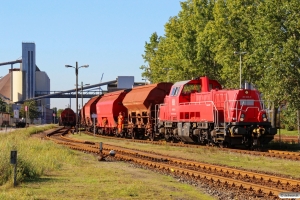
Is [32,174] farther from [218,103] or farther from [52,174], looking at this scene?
[218,103]

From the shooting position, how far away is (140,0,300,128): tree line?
34594 mm

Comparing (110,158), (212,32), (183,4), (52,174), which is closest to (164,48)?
(183,4)

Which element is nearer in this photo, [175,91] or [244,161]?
[244,161]

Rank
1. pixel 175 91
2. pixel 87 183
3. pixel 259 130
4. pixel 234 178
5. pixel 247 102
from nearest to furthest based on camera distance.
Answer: pixel 87 183 → pixel 234 178 → pixel 259 130 → pixel 247 102 → pixel 175 91

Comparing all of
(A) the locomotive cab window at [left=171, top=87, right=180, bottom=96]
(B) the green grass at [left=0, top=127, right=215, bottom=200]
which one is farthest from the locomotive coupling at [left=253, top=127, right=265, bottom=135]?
(B) the green grass at [left=0, top=127, right=215, bottom=200]

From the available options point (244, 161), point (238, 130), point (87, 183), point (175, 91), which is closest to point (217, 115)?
point (238, 130)

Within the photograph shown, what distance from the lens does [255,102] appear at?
29922 mm

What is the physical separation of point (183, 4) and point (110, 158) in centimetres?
4165

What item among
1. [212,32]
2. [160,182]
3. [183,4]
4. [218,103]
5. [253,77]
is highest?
[183,4]

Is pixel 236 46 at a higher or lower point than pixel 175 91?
higher

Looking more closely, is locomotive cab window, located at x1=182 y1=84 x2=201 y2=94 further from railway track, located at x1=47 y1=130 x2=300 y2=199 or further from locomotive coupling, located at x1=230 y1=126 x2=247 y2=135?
railway track, located at x1=47 y1=130 x2=300 y2=199

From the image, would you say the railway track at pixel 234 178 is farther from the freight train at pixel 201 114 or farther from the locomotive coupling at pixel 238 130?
the freight train at pixel 201 114

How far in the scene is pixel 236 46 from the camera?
168 feet

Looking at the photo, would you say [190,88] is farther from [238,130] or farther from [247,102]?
[238,130]
